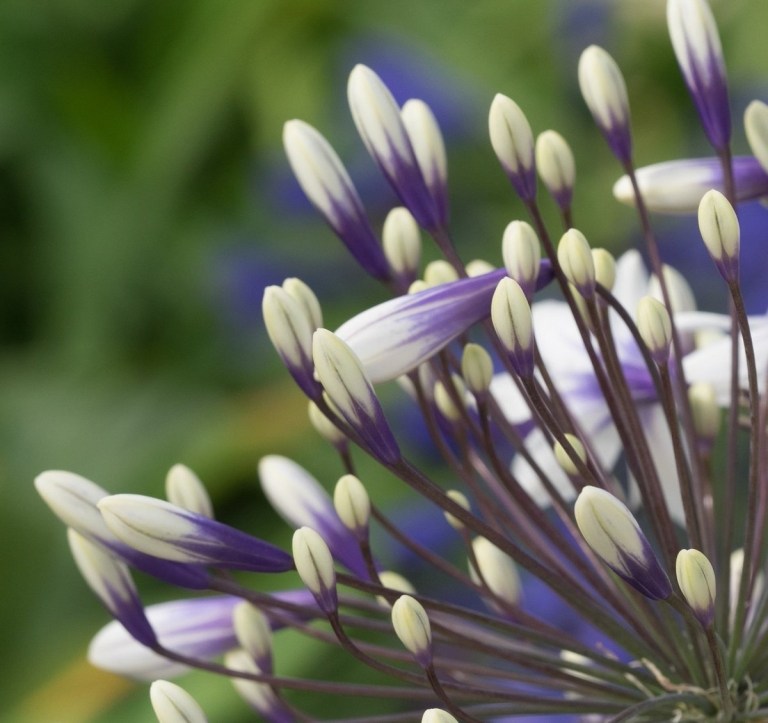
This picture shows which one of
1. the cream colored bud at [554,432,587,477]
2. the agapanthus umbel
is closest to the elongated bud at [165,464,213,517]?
the agapanthus umbel

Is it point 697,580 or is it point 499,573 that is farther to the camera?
point 499,573

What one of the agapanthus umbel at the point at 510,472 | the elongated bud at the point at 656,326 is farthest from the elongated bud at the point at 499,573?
the elongated bud at the point at 656,326

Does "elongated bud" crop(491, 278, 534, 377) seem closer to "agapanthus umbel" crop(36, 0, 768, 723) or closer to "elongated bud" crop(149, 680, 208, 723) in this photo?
"agapanthus umbel" crop(36, 0, 768, 723)

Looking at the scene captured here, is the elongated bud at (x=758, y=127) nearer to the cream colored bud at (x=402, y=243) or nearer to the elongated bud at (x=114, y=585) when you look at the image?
the cream colored bud at (x=402, y=243)

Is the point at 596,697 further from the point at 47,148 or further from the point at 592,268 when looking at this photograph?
the point at 47,148

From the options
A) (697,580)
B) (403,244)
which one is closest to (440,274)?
(403,244)

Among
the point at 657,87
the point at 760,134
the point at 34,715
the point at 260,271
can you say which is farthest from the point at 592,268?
the point at 657,87

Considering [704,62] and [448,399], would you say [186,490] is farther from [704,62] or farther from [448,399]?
[704,62]

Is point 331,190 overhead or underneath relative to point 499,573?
overhead
